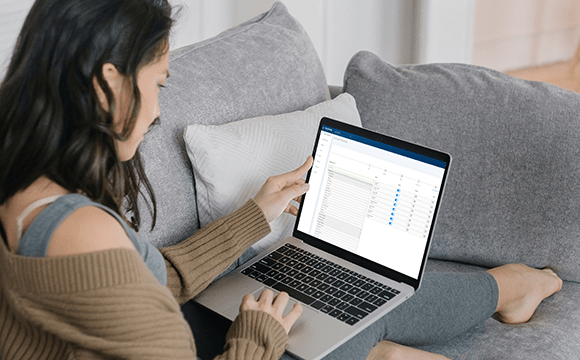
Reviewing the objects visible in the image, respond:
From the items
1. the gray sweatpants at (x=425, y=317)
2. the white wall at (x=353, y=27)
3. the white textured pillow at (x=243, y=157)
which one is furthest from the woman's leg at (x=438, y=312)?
the white wall at (x=353, y=27)

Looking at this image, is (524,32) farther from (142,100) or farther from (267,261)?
(142,100)

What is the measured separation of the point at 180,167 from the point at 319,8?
153cm

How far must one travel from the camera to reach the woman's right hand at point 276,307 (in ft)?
2.96

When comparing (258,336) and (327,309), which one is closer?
(258,336)

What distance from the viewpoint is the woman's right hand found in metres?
0.90

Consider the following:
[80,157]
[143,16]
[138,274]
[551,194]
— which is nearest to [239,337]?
[138,274]

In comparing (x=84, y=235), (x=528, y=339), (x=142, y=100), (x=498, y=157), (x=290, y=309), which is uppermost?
(x=142, y=100)

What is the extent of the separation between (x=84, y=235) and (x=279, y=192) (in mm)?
512

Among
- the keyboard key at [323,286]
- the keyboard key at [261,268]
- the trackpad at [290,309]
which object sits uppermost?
the keyboard key at [323,286]

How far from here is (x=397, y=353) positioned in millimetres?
1045

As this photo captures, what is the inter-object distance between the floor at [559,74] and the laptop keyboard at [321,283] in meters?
1.86

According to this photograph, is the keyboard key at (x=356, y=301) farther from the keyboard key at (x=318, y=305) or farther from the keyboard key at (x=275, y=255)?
the keyboard key at (x=275, y=255)

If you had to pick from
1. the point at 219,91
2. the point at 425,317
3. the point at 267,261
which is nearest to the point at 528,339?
the point at 425,317

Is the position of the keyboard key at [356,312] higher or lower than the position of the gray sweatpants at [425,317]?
higher
